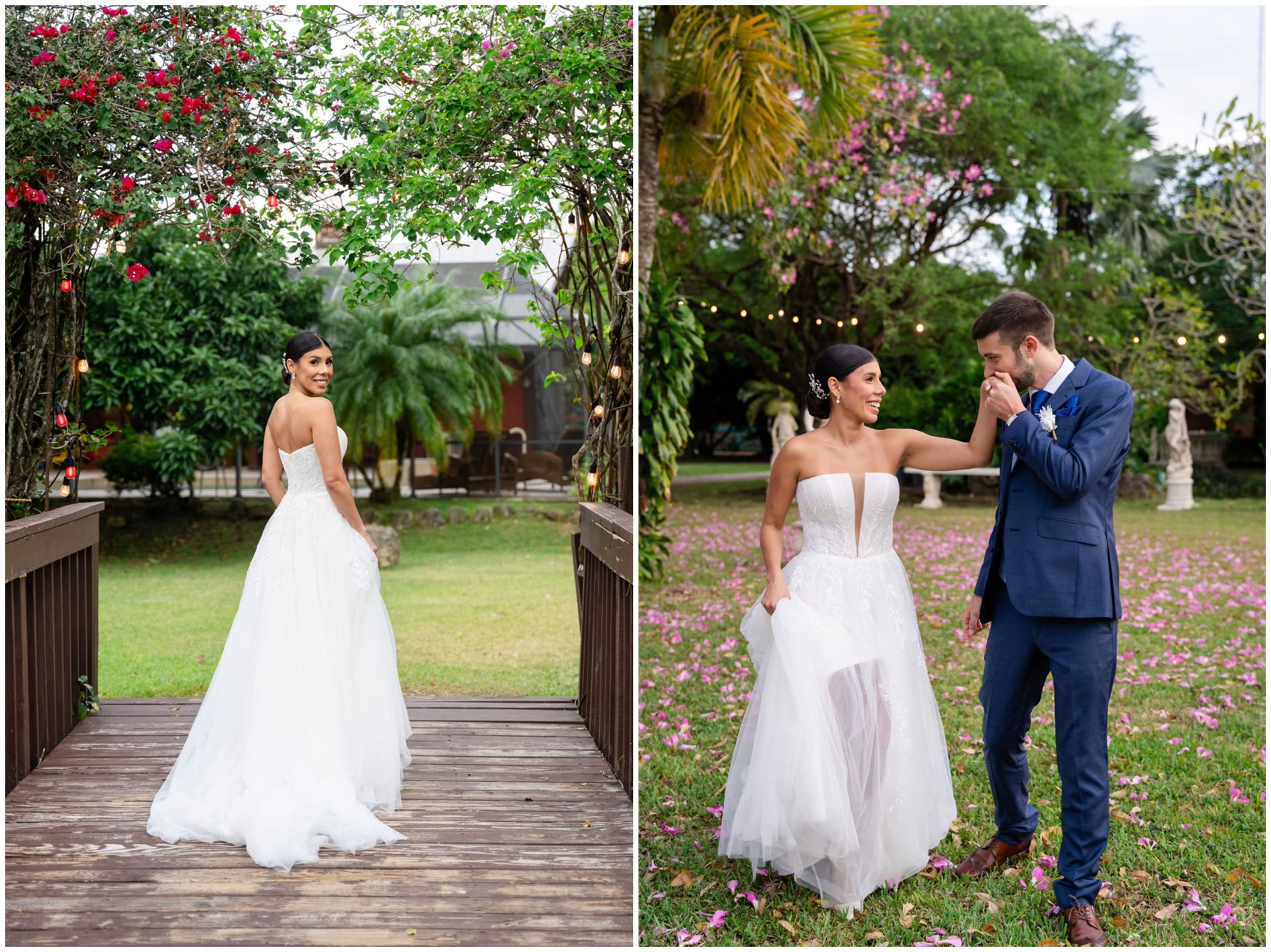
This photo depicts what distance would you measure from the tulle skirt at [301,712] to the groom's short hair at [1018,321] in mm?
2396

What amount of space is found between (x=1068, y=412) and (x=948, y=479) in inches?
564

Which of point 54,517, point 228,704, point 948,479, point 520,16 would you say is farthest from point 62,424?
point 948,479

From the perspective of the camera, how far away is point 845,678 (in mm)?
3020

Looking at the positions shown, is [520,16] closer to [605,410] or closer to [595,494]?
[605,410]

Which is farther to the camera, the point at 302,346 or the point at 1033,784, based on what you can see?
the point at 1033,784

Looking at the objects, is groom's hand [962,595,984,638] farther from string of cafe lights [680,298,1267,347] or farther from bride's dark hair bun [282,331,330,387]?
string of cafe lights [680,298,1267,347]

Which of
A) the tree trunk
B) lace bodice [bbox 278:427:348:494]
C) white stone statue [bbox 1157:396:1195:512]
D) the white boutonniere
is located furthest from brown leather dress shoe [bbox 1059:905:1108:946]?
white stone statue [bbox 1157:396:1195:512]

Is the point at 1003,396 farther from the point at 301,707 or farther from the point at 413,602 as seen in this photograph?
the point at 413,602

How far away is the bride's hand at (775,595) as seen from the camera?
301 centimetres

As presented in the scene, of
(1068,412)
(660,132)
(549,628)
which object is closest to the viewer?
(1068,412)

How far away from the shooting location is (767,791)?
9.71ft

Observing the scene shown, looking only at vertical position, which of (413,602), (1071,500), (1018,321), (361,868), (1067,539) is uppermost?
(1018,321)

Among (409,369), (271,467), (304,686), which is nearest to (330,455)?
(271,467)

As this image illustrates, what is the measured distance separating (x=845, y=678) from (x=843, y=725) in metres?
0.14
